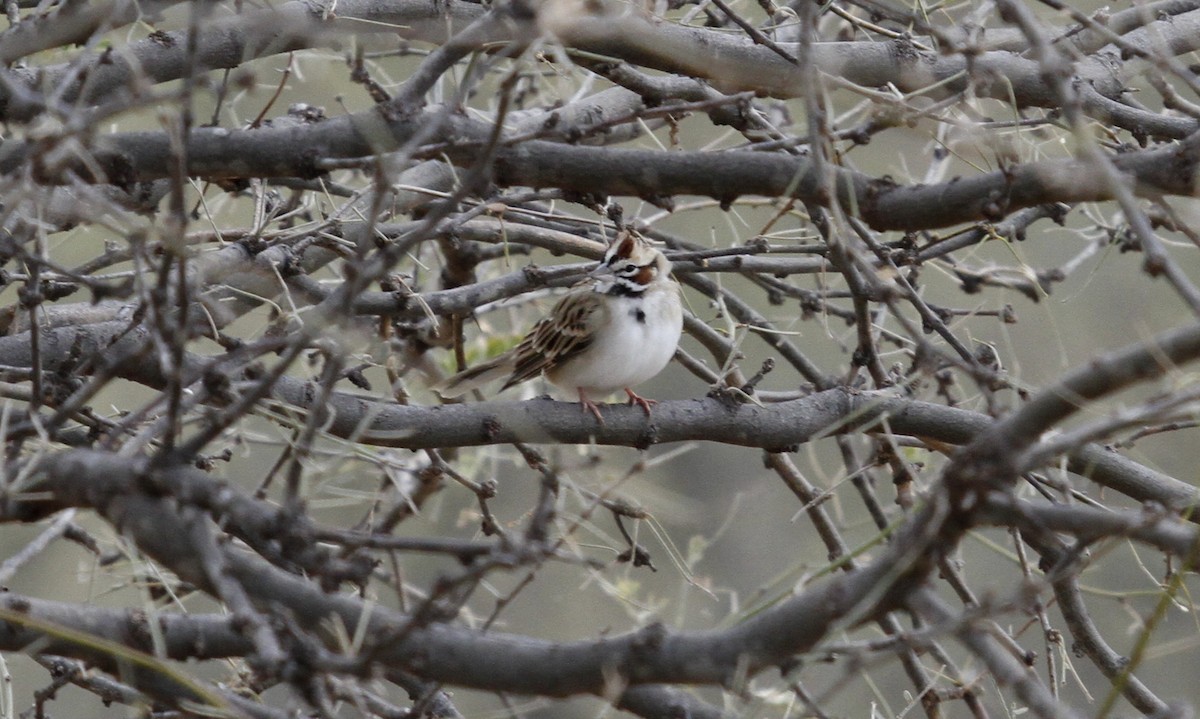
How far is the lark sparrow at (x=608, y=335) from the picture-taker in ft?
15.8

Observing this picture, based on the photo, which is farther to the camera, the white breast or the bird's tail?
the white breast

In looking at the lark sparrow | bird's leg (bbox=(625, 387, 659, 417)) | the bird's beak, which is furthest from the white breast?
the bird's beak

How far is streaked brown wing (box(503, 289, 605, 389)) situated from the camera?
514 cm

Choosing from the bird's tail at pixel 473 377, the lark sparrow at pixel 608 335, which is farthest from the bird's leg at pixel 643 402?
the bird's tail at pixel 473 377

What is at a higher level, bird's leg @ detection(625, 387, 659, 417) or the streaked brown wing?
bird's leg @ detection(625, 387, 659, 417)

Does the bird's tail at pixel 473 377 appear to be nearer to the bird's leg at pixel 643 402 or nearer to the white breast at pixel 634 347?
the white breast at pixel 634 347

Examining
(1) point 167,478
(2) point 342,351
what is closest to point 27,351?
(1) point 167,478

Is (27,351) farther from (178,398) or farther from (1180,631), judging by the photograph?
(1180,631)

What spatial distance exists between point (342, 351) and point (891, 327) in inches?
157

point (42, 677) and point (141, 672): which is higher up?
point (141, 672)

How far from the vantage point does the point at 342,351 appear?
1888mm

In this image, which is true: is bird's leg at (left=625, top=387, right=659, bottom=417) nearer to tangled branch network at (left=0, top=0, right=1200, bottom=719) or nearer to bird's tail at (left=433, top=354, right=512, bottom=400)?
tangled branch network at (left=0, top=0, right=1200, bottom=719)

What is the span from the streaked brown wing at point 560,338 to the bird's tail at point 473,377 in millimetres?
69

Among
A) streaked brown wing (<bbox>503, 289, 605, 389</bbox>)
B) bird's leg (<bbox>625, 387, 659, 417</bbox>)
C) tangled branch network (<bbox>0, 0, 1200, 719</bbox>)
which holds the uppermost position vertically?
tangled branch network (<bbox>0, 0, 1200, 719</bbox>)
